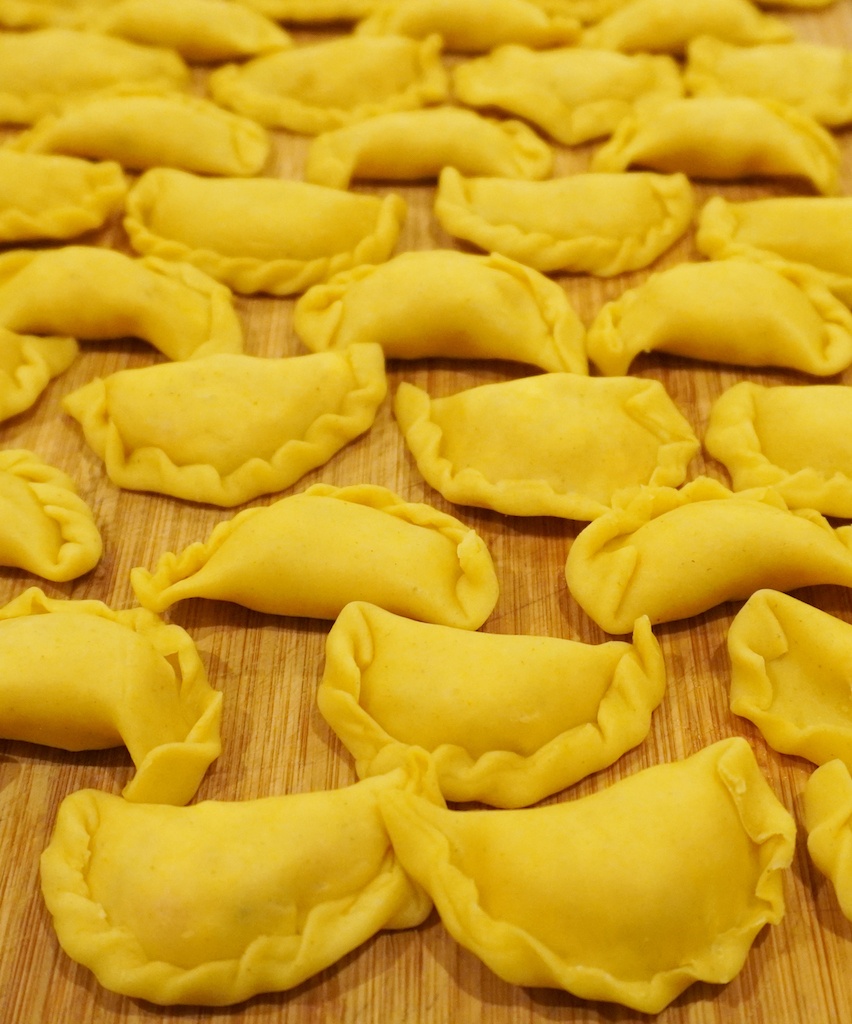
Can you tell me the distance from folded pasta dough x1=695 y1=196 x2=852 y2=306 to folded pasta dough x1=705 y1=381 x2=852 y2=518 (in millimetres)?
350

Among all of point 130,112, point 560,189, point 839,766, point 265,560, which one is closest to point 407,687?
point 265,560

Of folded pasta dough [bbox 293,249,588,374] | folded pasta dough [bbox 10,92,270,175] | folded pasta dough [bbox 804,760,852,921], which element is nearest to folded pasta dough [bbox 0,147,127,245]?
folded pasta dough [bbox 10,92,270,175]

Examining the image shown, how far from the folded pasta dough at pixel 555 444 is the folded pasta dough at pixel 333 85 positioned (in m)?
0.96

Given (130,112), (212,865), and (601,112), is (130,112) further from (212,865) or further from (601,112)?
(212,865)

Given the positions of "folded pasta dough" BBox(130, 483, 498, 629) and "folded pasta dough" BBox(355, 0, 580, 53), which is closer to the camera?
"folded pasta dough" BBox(130, 483, 498, 629)

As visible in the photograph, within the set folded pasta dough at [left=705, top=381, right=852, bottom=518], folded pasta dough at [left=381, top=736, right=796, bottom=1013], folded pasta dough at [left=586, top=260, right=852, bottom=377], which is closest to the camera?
folded pasta dough at [left=381, top=736, right=796, bottom=1013]

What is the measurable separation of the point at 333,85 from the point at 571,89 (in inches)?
21.6

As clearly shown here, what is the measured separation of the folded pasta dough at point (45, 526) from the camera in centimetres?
169

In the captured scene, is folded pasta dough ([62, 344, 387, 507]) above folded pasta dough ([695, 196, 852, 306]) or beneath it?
beneath

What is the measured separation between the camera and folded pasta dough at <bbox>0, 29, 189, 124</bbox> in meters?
2.46

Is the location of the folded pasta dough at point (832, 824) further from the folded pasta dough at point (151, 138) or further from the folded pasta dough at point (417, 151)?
the folded pasta dough at point (151, 138)

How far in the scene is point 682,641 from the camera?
1669mm

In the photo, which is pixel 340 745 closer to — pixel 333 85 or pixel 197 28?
pixel 333 85

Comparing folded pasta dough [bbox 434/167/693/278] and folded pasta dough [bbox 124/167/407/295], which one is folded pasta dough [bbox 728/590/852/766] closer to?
folded pasta dough [bbox 434/167/693/278]
